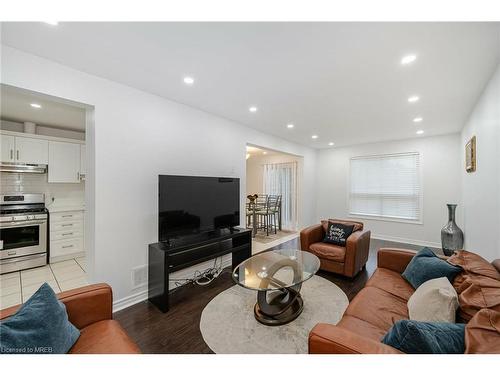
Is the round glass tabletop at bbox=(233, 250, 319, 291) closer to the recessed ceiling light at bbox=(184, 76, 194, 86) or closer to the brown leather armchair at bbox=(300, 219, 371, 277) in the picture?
the brown leather armchair at bbox=(300, 219, 371, 277)

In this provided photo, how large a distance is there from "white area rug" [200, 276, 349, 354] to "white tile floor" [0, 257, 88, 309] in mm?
2065

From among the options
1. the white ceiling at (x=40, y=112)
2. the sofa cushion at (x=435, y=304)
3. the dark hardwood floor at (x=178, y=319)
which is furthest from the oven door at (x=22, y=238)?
the sofa cushion at (x=435, y=304)

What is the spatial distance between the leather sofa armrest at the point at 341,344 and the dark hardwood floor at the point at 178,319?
1.07m

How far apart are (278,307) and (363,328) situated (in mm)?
965

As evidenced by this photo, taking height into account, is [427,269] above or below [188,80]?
below

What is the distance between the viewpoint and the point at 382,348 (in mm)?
992

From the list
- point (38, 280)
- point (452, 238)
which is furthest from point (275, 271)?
point (452, 238)

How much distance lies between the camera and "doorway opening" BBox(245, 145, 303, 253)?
607 cm

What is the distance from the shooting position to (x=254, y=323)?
2037mm

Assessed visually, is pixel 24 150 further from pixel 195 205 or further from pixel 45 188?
pixel 195 205

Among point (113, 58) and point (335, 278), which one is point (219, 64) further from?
point (335, 278)

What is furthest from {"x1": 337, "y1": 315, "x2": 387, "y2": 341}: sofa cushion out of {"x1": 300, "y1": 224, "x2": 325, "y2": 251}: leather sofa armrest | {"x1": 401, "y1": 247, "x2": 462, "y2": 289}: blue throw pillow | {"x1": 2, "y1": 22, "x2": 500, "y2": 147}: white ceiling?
{"x1": 2, "y1": 22, "x2": 500, "y2": 147}: white ceiling

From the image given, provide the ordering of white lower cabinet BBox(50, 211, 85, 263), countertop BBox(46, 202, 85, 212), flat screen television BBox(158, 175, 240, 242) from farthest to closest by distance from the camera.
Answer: countertop BBox(46, 202, 85, 212) → white lower cabinet BBox(50, 211, 85, 263) → flat screen television BBox(158, 175, 240, 242)

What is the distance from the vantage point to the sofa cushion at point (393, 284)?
1.91 meters
